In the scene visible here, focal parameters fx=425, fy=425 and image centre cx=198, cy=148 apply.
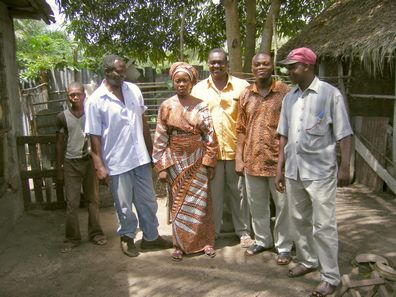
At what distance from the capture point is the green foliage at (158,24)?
36.7 ft

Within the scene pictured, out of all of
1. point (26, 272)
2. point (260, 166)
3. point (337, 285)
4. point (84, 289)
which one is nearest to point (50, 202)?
point (26, 272)

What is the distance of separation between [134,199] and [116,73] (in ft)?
4.08

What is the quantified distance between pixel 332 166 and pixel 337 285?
2.99 feet

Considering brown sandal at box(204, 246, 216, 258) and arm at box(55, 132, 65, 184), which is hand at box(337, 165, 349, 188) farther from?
arm at box(55, 132, 65, 184)

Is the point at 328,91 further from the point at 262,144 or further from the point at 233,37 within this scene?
the point at 233,37

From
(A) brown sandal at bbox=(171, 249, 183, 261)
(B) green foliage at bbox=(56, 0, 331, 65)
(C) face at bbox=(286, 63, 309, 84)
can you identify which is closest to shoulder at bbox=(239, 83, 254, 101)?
(C) face at bbox=(286, 63, 309, 84)

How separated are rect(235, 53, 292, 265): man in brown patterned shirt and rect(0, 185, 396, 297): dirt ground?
0.39 metres

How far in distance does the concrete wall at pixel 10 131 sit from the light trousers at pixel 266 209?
111 inches

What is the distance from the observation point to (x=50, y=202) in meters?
5.74

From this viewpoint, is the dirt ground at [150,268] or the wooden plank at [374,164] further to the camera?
the wooden plank at [374,164]

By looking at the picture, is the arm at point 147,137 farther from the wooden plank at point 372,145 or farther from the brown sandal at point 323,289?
the wooden plank at point 372,145

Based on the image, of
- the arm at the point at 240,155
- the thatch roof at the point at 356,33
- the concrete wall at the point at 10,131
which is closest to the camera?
the arm at the point at 240,155

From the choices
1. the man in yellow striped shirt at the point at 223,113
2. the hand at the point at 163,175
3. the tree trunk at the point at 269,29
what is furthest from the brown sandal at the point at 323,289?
the tree trunk at the point at 269,29

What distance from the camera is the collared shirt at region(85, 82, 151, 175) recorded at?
3.88m
